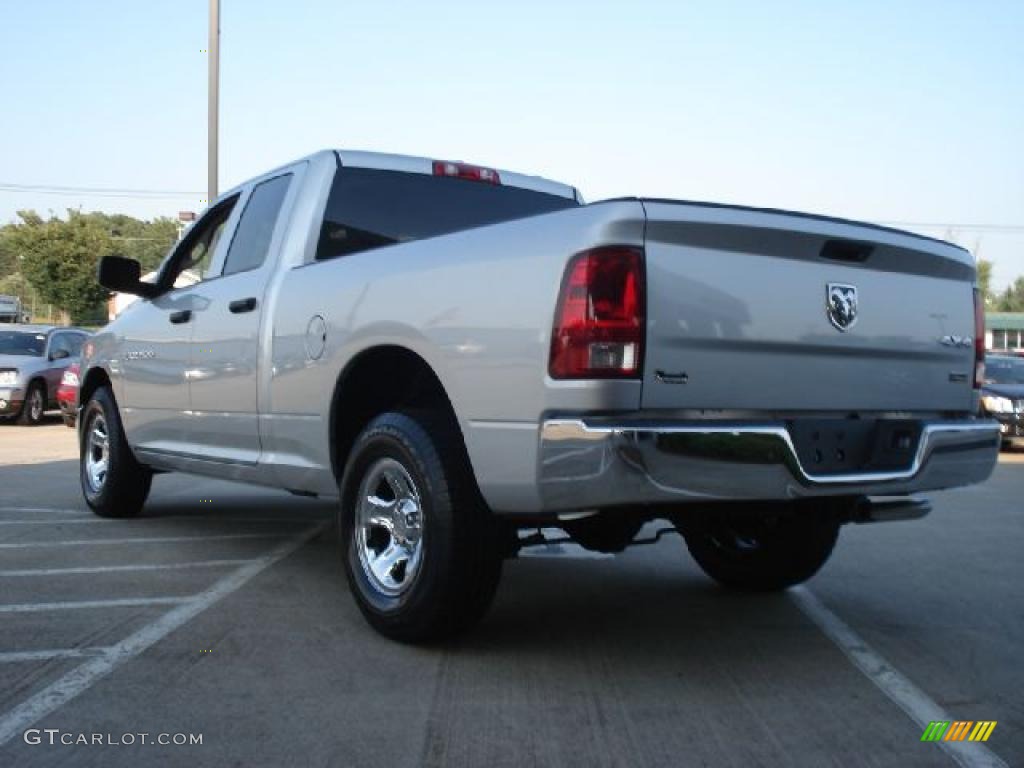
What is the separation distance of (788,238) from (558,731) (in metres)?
1.76

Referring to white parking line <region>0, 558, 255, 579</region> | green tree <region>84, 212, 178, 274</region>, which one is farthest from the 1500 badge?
green tree <region>84, 212, 178, 274</region>

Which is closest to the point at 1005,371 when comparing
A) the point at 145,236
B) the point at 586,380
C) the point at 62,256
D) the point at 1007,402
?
the point at 1007,402

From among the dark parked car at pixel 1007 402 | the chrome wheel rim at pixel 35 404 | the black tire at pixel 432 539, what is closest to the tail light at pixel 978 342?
the black tire at pixel 432 539

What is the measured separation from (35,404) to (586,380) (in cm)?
1601

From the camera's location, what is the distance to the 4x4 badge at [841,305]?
3.66 metres

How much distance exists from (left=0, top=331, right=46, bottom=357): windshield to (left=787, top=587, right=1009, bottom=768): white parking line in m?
15.9

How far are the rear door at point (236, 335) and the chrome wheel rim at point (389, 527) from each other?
108 centimetres

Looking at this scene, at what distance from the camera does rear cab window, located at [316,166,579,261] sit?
498cm

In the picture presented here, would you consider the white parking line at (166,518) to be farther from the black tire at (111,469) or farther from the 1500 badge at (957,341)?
the 1500 badge at (957,341)

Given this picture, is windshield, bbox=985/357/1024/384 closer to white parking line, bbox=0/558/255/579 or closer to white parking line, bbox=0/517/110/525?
white parking line, bbox=0/517/110/525

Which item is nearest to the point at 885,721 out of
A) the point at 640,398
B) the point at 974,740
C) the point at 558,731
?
the point at 974,740

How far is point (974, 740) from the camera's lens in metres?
3.10

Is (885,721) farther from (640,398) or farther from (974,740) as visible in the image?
(640,398)

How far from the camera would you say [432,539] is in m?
3.64
